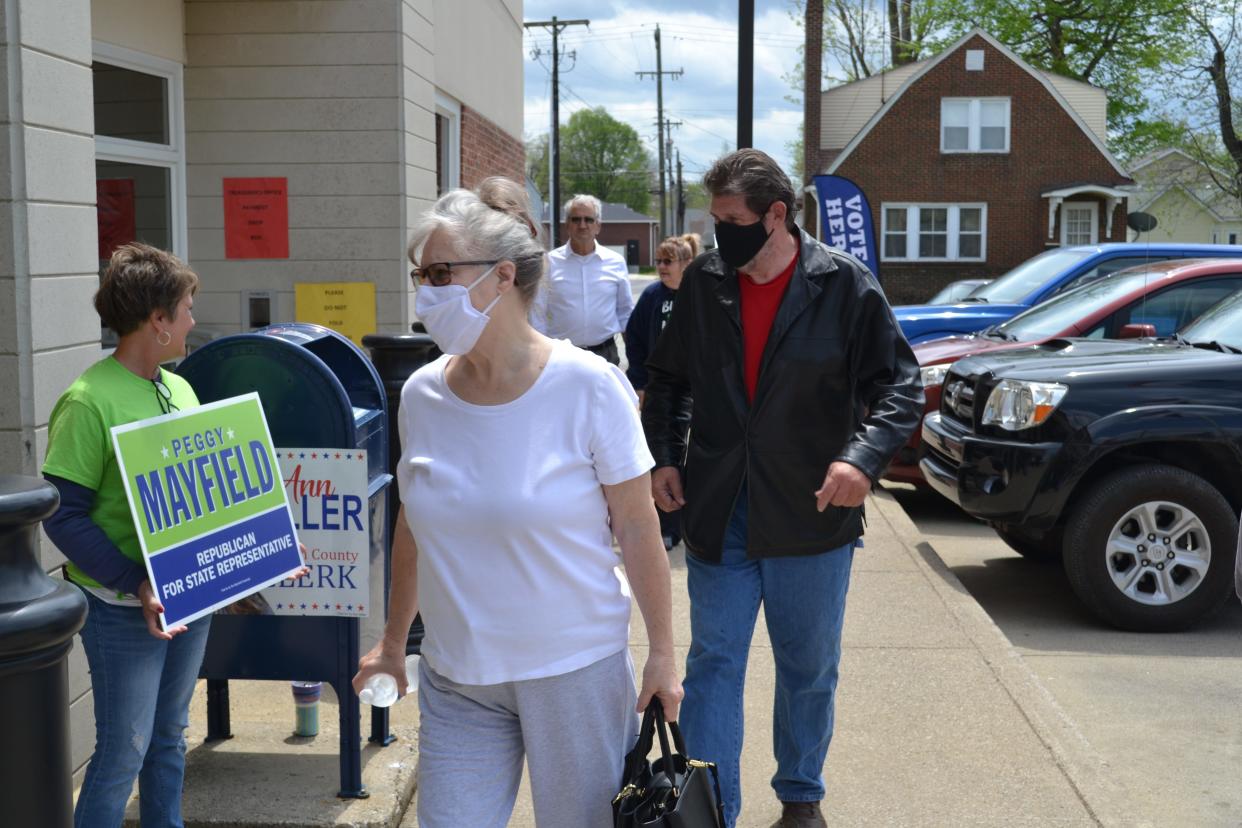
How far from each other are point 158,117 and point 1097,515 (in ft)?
19.1

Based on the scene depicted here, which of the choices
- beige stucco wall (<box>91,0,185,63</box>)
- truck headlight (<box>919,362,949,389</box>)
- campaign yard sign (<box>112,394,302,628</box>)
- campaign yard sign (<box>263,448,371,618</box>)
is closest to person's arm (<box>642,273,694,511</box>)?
campaign yard sign (<box>263,448,371,618</box>)

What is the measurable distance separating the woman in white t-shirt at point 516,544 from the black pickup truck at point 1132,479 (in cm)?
447

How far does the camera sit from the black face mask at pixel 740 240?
404 centimetres

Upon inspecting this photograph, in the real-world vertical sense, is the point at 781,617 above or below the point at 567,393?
below

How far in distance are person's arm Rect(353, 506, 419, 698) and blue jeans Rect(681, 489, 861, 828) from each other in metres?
1.21

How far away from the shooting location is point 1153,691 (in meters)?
6.06

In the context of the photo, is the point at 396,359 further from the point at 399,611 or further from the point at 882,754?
the point at 399,611

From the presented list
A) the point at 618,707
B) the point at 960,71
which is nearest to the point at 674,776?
the point at 618,707

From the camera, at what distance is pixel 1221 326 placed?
7648 mm

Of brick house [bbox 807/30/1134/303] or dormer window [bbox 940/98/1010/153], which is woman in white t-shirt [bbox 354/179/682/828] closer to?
brick house [bbox 807/30/1134/303]

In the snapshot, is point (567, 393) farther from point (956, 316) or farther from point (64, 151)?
point (956, 316)

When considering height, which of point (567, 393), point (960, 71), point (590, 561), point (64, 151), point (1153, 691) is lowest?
point (1153, 691)

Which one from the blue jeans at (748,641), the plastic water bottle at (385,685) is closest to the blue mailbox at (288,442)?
the blue jeans at (748,641)

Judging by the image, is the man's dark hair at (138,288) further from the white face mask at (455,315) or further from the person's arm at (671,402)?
the person's arm at (671,402)
